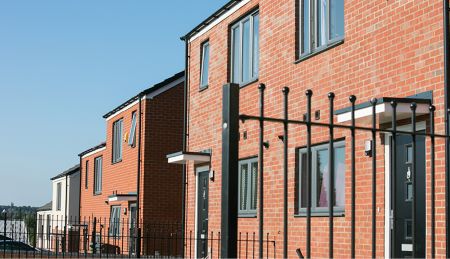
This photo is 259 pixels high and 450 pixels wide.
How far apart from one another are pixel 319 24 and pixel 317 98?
1.33 metres

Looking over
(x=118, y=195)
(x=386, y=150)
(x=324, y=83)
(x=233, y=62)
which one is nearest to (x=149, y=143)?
(x=118, y=195)

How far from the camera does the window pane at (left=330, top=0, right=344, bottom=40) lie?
12.4 metres

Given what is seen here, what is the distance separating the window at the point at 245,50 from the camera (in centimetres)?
1562

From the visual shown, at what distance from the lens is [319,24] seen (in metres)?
13.1

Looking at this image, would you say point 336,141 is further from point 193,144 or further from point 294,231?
point 193,144

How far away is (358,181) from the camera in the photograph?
11.3m

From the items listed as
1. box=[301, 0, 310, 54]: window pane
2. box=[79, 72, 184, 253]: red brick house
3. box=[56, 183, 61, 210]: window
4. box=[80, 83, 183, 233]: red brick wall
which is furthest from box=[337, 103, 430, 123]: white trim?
box=[56, 183, 61, 210]: window

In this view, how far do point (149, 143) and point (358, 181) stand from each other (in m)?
14.2

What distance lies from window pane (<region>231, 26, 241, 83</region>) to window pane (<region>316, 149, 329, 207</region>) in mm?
4170

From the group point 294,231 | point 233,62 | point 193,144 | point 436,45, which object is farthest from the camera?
point 193,144

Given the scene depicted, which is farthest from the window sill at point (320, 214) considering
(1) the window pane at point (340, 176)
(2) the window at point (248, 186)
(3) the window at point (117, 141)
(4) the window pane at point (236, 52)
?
(3) the window at point (117, 141)

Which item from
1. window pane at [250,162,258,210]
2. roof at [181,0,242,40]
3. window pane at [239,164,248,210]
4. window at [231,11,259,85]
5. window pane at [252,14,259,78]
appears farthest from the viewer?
roof at [181,0,242,40]

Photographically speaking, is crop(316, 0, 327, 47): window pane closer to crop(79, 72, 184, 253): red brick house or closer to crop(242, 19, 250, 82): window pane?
crop(242, 19, 250, 82): window pane

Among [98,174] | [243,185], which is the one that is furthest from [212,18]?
[98,174]
